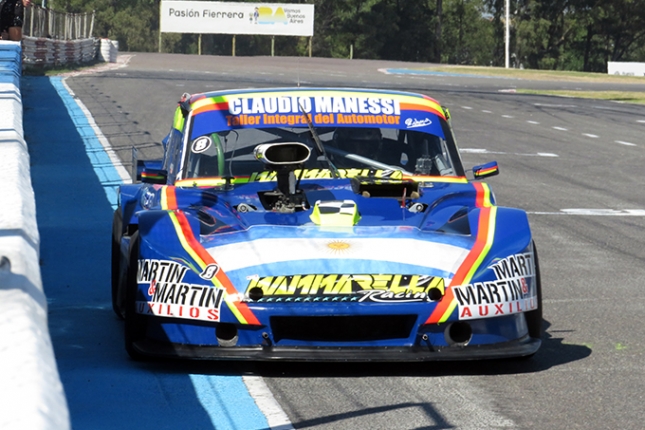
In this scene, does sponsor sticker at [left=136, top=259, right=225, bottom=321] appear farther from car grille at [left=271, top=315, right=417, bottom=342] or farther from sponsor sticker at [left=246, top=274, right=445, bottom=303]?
car grille at [left=271, top=315, right=417, bottom=342]

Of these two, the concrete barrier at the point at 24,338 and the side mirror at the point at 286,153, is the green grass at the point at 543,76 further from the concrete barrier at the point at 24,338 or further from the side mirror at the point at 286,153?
the concrete barrier at the point at 24,338

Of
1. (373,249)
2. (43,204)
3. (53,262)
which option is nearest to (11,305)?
(373,249)

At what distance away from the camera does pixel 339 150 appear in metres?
7.15

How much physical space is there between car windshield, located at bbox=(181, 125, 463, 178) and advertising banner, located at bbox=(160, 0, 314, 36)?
254 ft

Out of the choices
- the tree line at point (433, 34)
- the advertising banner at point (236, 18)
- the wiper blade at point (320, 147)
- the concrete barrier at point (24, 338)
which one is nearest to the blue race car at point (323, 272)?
A: the wiper blade at point (320, 147)

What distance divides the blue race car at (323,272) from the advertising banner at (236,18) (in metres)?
78.3

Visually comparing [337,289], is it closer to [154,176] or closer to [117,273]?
[117,273]

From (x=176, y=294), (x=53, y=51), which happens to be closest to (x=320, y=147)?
(x=176, y=294)

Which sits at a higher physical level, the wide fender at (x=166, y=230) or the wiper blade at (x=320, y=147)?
the wiper blade at (x=320, y=147)

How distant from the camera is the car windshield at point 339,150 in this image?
697 centimetres

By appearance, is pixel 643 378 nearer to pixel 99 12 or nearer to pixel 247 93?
pixel 247 93

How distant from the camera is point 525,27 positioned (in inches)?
3932

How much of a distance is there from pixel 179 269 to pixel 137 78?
32.4 meters

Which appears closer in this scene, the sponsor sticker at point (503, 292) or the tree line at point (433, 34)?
the sponsor sticker at point (503, 292)
